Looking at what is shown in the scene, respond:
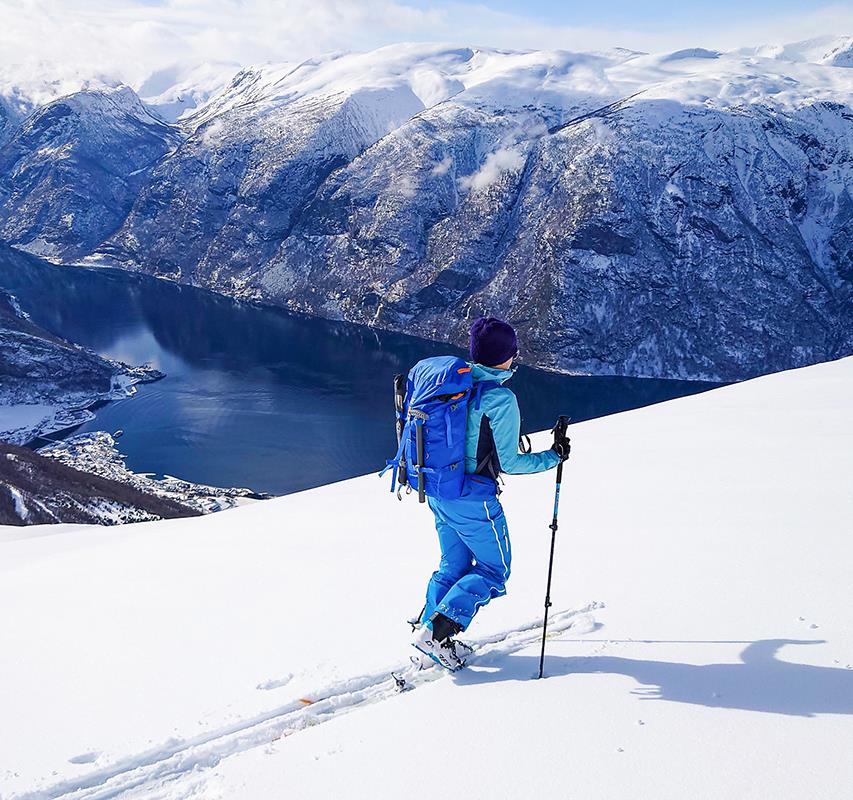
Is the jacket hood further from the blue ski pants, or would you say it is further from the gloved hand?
the blue ski pants

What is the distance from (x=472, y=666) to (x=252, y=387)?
109 m

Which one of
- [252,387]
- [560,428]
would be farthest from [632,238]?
[560,428]

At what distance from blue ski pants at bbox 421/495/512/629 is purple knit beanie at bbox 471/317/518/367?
113 cm

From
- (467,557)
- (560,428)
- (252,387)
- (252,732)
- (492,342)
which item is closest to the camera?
(252,732)

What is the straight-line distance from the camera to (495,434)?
5340 mm

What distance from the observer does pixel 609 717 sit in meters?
4.48

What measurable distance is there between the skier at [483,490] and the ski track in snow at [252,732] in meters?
0.39

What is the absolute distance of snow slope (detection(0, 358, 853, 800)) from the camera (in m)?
4.11

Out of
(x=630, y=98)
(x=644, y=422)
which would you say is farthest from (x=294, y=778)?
(x=630, y=98)

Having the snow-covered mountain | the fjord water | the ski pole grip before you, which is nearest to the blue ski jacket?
the ski pole grip

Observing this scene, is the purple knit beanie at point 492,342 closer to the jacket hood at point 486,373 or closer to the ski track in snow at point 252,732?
the jacket hood at point 486,373

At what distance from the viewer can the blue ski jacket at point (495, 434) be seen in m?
5.32

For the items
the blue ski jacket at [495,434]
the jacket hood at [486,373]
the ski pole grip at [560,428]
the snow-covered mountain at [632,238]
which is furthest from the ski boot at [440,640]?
the snow-covered mountain at [632,238]

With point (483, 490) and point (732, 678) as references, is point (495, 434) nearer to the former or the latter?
point (483, 490)
